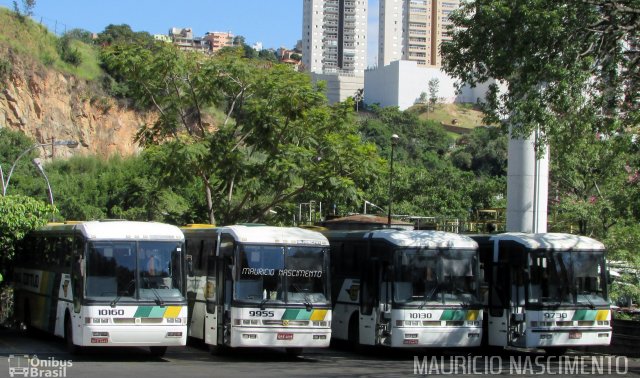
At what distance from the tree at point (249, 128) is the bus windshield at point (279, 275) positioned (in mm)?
8670

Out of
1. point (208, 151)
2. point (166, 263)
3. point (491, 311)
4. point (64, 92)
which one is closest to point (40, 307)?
point (166, 263)

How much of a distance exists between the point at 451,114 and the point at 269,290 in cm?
14776

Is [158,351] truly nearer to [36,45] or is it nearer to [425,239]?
[425,239]

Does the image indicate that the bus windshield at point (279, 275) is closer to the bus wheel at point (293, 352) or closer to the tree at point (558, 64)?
the bus wheel at point (293, 352)

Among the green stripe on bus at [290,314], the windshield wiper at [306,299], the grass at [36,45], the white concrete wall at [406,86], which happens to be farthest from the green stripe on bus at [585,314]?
the white concrete wall at [406,86]

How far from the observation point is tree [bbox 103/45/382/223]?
28.0 m

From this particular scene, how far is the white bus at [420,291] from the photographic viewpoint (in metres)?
19.3

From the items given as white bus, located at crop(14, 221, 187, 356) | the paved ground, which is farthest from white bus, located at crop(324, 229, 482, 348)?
white bus, located at crop(14, 221, 187, 356)

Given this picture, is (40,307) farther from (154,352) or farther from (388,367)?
(388,367)

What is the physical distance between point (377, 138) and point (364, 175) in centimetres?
8250

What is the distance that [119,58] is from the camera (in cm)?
2820

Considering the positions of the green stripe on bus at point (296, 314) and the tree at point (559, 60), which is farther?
the green stripe on bus at point (296, 314)

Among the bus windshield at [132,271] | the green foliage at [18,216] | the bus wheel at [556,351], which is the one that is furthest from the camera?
the green foliage at [18,216]

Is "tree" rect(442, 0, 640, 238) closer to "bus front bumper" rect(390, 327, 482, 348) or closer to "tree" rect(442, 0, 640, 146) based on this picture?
"tree" rect(442, 0, 640, 146)
